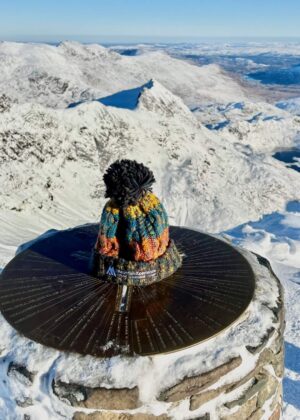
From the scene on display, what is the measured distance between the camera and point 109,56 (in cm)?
9269

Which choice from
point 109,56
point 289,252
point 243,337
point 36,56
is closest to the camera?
point 243,337

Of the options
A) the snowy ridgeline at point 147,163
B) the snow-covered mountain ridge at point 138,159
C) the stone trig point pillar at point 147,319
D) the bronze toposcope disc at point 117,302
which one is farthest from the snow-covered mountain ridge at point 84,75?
the stone trig point pillar at point 147,319

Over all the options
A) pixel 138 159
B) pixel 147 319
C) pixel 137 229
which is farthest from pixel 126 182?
pixel 138 159

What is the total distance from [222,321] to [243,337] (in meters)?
0.34

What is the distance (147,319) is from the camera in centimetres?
583

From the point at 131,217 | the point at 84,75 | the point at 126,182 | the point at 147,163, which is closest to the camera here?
the point at 126,182

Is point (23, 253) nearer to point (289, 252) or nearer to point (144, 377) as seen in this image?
point (144, 377)

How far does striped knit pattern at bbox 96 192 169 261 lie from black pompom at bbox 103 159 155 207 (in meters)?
0.15

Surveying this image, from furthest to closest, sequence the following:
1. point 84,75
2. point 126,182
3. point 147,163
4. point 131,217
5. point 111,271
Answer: point 84,75 → point 147,163 → point 111,271 → point 131,217 → point 126,182

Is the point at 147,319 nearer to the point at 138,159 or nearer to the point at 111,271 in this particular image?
the point at 111,271

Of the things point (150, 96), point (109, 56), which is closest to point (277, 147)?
point (150, 96)

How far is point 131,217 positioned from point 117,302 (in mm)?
1209

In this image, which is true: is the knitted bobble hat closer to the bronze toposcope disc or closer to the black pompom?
the black pompom

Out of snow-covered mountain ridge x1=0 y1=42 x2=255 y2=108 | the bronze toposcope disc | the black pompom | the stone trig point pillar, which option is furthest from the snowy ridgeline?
snow-covered mountain ridge x1=0 y1=42 x2=255 y2=108
